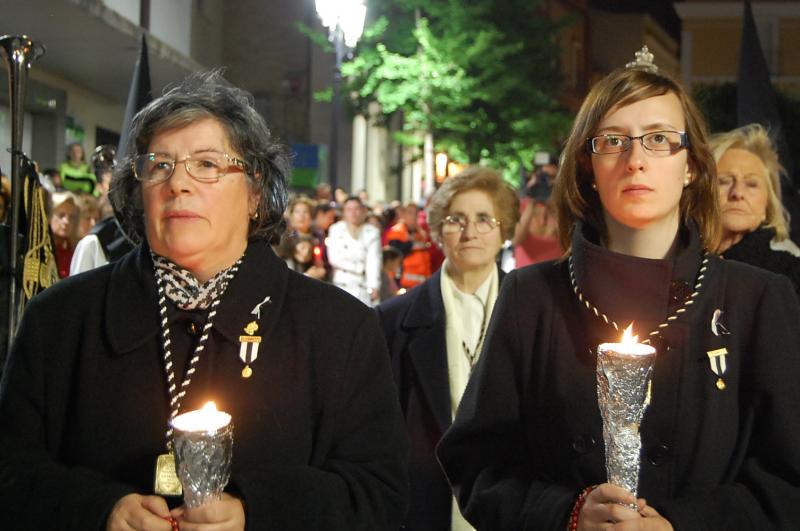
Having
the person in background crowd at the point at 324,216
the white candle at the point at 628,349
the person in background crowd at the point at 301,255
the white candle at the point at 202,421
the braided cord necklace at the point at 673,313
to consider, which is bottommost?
the white candle at the point at 202,421

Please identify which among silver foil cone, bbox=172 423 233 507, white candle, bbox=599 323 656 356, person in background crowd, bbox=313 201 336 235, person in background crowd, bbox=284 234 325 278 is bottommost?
silver foil cone, bbox=172 423 233 507

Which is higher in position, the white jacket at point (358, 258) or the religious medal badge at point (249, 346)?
the white jacket at point (358, 258)

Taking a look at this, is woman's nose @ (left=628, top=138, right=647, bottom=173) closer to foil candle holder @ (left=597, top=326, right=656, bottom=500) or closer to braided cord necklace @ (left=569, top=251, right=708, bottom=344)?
braided cord necklace @ (left=569, top=251, right=708, bottom=344)

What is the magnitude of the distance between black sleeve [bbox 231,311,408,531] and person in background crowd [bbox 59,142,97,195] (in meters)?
10.3

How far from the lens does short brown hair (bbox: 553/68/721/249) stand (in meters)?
3.08

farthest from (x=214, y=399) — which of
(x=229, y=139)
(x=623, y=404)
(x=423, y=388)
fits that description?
(x=423, y=388)

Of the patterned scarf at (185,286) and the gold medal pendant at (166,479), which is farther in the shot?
the patterned scarf at (185,286)

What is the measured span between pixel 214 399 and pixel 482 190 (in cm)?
289

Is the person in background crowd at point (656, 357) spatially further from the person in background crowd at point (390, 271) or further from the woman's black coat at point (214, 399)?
the person in background crowd at point (390, 271)

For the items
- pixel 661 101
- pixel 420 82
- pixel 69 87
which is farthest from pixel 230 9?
pixel 661 101

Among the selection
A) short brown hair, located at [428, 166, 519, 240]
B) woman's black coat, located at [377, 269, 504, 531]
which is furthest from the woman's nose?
short brown hair, located at [428, 166, 519, 240]

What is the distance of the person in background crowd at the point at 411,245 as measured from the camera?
35.4ft

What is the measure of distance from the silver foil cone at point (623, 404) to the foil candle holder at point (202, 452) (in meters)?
0.87

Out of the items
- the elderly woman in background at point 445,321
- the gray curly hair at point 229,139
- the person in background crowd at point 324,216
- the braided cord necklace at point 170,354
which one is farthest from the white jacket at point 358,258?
the braided cord necklace at point 170,354
